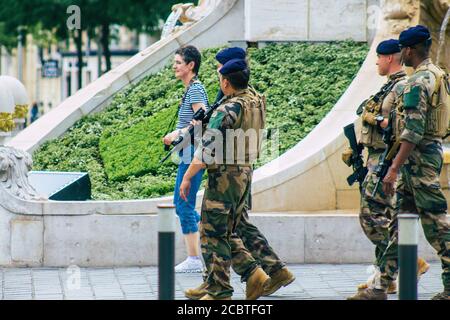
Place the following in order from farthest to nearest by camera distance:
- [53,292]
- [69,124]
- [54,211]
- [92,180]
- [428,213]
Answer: [69,124] < [92,180] < [54,211] < [53,292] < [428,213]

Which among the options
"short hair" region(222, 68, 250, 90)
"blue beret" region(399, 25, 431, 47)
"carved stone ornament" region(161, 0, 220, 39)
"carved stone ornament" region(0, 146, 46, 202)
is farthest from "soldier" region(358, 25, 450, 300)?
"carved stone ornament" region(161, 0, 220, 39)

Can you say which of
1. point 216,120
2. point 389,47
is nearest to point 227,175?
point 216,120

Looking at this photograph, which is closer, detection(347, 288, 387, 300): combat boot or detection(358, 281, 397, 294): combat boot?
detection(347, 288, 387, 300): combat boot

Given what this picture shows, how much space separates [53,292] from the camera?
10469 millimetres

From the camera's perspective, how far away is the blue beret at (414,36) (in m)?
9.68

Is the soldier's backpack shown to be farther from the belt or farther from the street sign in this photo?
the street sign

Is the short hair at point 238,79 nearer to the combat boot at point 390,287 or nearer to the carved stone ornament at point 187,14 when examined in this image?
the combat boot at point 390,287

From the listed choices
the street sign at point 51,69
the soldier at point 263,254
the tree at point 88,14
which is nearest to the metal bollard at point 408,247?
the soldier at point 263,254

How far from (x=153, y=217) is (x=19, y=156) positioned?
1309 mm

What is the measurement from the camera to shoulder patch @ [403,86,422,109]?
954 centimetres

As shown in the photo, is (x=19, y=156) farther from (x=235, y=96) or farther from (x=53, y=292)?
(x=235, y=96)

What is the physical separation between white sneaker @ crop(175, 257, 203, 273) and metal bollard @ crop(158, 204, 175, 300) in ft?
11.3

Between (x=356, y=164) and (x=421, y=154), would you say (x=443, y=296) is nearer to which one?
(x=421, y=154)

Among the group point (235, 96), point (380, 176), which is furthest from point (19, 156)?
point (380, 176)
